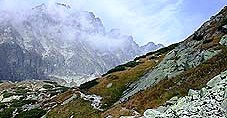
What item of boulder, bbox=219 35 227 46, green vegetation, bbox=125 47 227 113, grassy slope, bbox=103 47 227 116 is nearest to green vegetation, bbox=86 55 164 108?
grassy slope, bbox=103 47 227 116

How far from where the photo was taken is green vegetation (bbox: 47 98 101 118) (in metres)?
60.5

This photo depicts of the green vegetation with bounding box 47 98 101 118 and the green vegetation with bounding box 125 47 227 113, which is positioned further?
the green vegetation with bounding box 47 98 101 118

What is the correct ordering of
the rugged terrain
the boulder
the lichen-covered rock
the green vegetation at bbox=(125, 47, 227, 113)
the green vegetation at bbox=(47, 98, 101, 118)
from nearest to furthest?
the rugged terrain < the green vegetation at bbox=(125, 47, 227, 113) < the boulder < the lichen-covered rock < the green vegetation at bbox=(47, 98, 101, 118)

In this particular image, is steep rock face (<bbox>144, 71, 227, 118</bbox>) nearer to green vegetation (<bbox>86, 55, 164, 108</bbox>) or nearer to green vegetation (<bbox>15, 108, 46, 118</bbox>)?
green vegetation (<bbox>86, 55, 164, 108</bbox>)

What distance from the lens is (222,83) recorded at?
31578 mm

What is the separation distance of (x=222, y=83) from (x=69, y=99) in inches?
1772

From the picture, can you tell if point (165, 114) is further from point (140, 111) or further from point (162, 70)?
point (162, 70)

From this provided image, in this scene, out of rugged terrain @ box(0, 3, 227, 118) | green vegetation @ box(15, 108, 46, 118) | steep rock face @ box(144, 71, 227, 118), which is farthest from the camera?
green vegetation @ box(15, 108, 46, 118)

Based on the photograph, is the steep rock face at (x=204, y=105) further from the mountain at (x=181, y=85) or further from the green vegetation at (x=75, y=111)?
the green vegetation at (x=75, y=111)

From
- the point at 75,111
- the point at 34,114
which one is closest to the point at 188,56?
the point at 75,111

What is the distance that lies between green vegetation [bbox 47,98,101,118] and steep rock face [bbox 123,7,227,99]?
6075 millimetres

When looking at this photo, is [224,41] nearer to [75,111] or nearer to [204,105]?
[75,111]

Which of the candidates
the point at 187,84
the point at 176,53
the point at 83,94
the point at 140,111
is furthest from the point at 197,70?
the point at 83,94

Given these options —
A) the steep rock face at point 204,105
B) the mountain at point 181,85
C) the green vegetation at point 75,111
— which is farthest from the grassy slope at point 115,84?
the steep rock face at point 204,105
